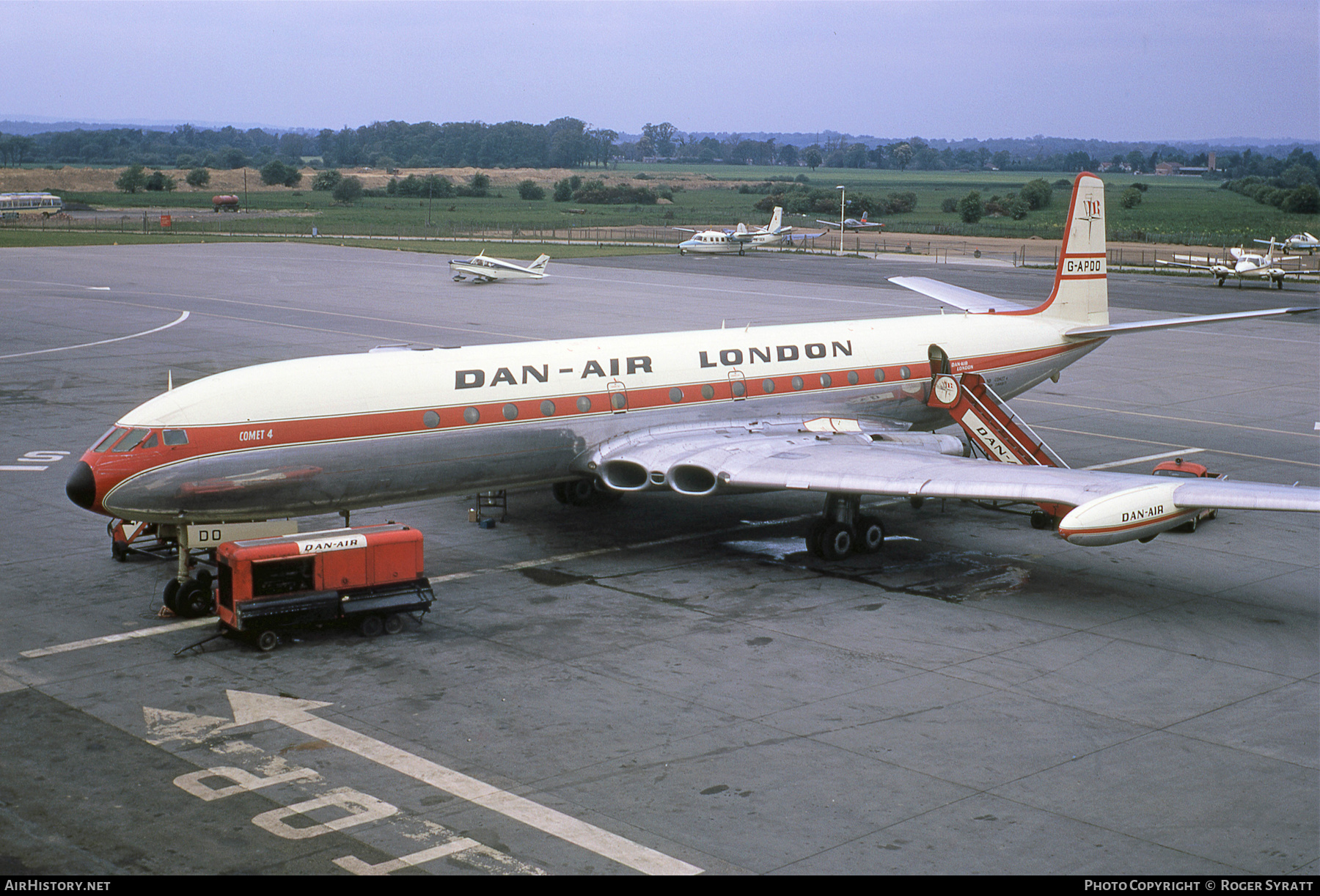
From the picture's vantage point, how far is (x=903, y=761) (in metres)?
14.0

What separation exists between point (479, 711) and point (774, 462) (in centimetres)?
823

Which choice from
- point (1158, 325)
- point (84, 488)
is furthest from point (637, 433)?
point (1158, 325)

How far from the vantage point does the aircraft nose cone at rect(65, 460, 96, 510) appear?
18.7 meters

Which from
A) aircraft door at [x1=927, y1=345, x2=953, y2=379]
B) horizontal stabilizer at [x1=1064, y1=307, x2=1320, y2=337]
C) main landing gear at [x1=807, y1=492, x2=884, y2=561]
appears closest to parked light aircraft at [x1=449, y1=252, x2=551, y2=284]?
horizontal stabilizer at [x1=1064, y1=307, x2=1320, y2=337]

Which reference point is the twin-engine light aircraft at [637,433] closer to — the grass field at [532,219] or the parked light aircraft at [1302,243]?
the parked light aircraft at [1302,243]

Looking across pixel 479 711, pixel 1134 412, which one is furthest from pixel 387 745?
pixel 1134 412

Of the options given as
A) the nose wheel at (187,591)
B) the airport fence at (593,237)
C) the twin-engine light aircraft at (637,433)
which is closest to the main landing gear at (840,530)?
the twin-engine light aircraft at (637,433)

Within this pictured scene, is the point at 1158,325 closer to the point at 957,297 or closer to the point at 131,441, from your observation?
the point at 957,297

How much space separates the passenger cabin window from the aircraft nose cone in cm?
320

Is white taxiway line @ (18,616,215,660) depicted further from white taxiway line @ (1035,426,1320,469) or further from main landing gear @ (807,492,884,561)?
white taxiway line @ (1035,426,1320,469)

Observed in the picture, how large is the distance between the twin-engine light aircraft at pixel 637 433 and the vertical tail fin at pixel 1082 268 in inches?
53.4

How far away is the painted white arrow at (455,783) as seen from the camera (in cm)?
1182

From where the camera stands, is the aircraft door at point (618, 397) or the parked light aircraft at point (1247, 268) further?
the parked light aircraft at point (1247, 268)

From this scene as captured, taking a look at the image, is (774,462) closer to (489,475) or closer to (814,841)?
(489,475)
